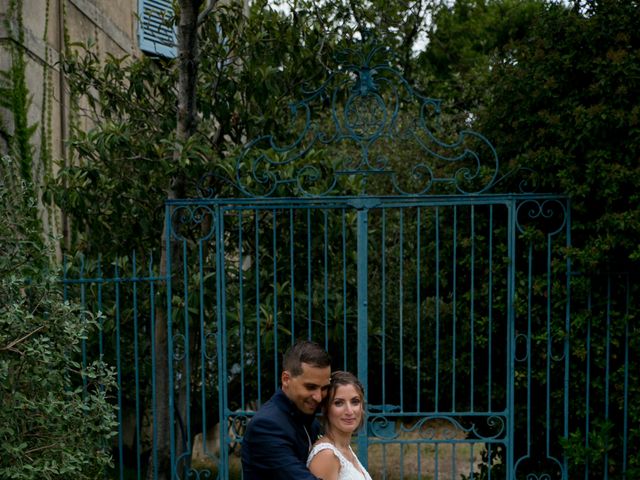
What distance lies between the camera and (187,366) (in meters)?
6.44

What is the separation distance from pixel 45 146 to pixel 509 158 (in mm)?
4268

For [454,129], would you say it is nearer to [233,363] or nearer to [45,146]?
[233,363]

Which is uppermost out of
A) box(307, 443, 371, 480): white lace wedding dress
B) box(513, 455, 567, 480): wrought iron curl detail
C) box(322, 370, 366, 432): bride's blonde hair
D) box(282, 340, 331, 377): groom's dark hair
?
box(282, 340, 331, 377): groom's dark hair

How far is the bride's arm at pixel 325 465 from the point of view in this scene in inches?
135

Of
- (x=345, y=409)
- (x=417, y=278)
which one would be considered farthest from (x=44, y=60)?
(x=345, y=409)

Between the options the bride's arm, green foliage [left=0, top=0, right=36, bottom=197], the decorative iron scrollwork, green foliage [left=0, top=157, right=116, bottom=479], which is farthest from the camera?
green foliage [left=0, top=0, right=36, bottom=197]

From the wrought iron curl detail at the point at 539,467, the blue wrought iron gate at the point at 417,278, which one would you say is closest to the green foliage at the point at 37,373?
the blue wrought iron gate at the point at 417,278

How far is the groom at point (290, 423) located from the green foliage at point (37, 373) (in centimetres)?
224

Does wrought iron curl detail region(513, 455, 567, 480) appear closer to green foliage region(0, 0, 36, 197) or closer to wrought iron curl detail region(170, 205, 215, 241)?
wrought iron curl detail region(170, 205, 215, 241)

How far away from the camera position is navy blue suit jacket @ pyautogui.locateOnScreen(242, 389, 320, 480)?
10.5 feet

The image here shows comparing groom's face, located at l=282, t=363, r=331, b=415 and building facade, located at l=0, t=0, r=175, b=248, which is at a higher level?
building facade, located at l=0, t=0, r=175, b=248

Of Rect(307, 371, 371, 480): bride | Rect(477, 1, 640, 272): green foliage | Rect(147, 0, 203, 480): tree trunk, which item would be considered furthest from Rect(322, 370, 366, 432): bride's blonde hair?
Rect(147, 0, 203, 480): tree trunk

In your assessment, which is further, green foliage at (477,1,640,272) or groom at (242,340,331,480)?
green foliage at (477,1,640,272)

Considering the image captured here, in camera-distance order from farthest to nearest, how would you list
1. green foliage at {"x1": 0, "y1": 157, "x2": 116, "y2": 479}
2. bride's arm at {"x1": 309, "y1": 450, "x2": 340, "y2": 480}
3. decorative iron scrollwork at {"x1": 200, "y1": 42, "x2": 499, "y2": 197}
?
decorative iron scrollwork at {"x1": 200, "y1": 42, "x2": 499, "y2": 197}
green foliage at {"x1": 0, "y1": 157, "x2": 116, "y2": 479}
bride's arm at {"x1": 309, "y1": 450, "x2": 340, "y2": 480}
